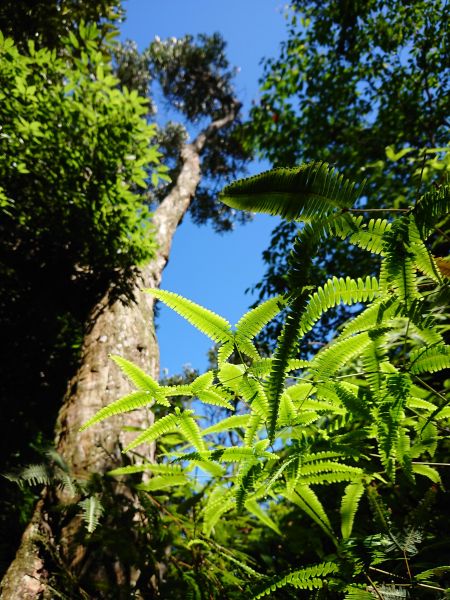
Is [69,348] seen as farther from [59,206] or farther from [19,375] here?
[59,206]

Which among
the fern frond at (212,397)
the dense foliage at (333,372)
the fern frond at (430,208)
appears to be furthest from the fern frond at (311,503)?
the fern frond at (430,208)

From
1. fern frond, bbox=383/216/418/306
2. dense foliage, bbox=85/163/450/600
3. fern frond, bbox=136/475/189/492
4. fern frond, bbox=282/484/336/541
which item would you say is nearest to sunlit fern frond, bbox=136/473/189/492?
fern frond, bbox=136/475/189/492

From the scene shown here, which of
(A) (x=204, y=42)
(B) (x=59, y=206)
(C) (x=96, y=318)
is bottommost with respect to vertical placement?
(C) (x=96, y=318)

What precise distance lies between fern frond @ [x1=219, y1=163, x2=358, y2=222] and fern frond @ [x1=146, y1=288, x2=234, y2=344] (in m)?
0.31

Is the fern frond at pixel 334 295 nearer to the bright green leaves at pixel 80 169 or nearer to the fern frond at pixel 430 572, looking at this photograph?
the fern frond at pixel 430 572

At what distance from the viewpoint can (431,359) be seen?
867mm

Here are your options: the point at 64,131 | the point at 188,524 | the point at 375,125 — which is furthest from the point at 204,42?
the point at 188,524

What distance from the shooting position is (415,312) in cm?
76

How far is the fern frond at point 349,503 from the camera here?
1196 millimetres

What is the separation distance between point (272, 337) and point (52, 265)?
3400 mm

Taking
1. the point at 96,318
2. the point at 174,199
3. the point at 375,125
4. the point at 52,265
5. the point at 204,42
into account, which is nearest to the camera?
the point at 96,318

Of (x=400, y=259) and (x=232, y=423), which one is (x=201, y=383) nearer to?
(x=232, y=423)

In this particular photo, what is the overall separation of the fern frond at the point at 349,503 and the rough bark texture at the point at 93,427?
1209 millimetres

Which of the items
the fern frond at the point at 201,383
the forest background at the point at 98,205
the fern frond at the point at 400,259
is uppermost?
the forest background at the point at 98,205
